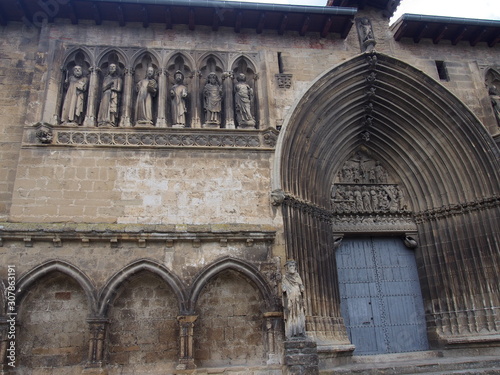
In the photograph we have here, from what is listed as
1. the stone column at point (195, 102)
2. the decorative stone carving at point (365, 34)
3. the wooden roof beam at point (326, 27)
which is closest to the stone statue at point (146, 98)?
the stone column at point (195, 102)

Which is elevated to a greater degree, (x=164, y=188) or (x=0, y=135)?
(x=0, y=135)

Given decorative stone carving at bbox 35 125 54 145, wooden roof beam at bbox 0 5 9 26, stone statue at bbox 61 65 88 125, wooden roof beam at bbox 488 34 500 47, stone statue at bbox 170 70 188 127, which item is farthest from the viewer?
wooden roof beam at bbox 488 34 500 47

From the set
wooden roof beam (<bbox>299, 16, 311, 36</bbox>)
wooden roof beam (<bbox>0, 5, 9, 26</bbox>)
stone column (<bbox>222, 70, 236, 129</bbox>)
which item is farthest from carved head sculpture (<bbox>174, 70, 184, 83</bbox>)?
wooden roof beam (<bbox>0, 5, 9, 26</bbox>)

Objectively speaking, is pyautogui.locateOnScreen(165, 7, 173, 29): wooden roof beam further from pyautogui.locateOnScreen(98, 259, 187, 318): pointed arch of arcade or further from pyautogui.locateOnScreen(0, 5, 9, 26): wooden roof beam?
pyautogui.locateOnScreen(98, 259, 187, 318): pointed arch of arcade

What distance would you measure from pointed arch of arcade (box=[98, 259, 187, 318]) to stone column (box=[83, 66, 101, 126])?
3.21 metres

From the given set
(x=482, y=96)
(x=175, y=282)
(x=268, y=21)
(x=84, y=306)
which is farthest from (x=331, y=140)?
(x=84, y=306)

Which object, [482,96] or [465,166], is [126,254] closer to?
[465,166]

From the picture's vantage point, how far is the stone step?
7.94m

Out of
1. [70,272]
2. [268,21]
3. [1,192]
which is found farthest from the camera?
[268,21]

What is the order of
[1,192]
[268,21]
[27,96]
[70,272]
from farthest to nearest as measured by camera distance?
[268,21] → [27,96] → [1,192] → [70,272]

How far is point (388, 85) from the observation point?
10.8 m

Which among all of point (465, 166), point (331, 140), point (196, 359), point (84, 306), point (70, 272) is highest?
point (331, 140)

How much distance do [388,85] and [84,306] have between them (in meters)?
8.38

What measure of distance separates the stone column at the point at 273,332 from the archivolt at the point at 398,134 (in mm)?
2740
